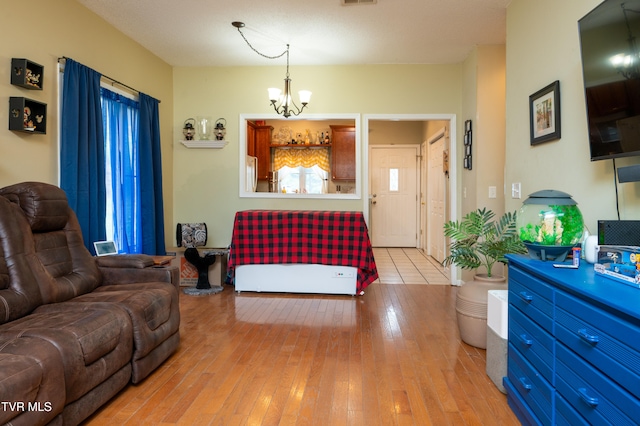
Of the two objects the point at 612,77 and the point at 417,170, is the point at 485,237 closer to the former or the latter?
the point at 612,77

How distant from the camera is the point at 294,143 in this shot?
24.5ft

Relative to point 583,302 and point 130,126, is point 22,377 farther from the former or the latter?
point 130,126

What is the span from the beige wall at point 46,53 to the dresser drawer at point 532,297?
3346mm

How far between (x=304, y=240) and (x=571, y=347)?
3252 mm

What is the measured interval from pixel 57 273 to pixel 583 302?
2868mm

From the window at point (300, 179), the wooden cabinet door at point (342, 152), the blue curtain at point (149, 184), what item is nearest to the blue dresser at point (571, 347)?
the blue curtain at point (149, 184)

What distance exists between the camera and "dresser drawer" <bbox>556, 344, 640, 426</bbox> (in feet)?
4.07

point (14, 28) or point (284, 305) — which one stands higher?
point (14, 28)

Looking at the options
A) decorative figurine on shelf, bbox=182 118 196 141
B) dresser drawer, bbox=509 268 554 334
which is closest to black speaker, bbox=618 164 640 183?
dresser drawer, bbox=509 268 554 334

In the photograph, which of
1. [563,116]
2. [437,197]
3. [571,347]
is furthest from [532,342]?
[437,197]

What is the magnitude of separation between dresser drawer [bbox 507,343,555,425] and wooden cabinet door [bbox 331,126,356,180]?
536 cm

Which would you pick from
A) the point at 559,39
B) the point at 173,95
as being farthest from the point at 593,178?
the point at 173,95

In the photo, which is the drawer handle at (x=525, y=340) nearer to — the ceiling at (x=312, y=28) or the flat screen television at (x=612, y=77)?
the flat screen television at (x=612, y=77)

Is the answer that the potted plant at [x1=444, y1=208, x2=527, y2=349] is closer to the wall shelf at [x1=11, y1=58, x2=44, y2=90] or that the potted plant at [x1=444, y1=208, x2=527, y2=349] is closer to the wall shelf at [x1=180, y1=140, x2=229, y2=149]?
the wall shelf at [x1=11, y1=58, x2=44, y2=90]
